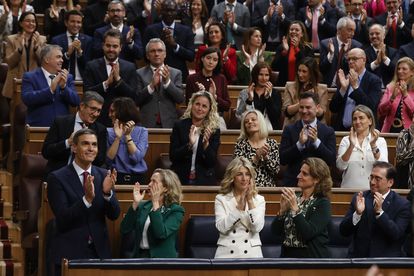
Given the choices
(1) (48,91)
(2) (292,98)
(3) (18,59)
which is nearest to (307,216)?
(2) (292,98)

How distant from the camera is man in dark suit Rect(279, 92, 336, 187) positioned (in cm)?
741

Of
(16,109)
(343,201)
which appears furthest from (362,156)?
(16,109)

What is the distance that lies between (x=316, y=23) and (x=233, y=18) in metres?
0.71

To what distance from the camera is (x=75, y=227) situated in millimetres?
6336

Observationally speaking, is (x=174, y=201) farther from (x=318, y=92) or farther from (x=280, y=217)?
(x=318, y=92)

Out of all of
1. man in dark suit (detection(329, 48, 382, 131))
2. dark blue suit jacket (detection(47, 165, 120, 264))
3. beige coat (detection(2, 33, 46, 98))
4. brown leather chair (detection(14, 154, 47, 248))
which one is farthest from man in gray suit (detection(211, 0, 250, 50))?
dark blue suit jacket (detection(47, 165, 120, 264))

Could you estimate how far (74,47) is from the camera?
8859 mm

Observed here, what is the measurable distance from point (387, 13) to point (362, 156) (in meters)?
3.18

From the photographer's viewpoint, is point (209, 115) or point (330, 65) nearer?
point (209, 115)

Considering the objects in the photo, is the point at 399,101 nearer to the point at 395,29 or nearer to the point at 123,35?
the point at 395,29

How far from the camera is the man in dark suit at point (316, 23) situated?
33.2 feet

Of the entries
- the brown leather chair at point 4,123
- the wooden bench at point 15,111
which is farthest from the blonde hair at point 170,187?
the brown leather chair at point 4,123

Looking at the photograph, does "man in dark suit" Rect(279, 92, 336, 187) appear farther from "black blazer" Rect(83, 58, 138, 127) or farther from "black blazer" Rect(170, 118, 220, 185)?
"black blazer" Rect(83, 58, 138, 127)

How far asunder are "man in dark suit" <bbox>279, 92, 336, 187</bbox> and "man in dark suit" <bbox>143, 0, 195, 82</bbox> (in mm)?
1793
